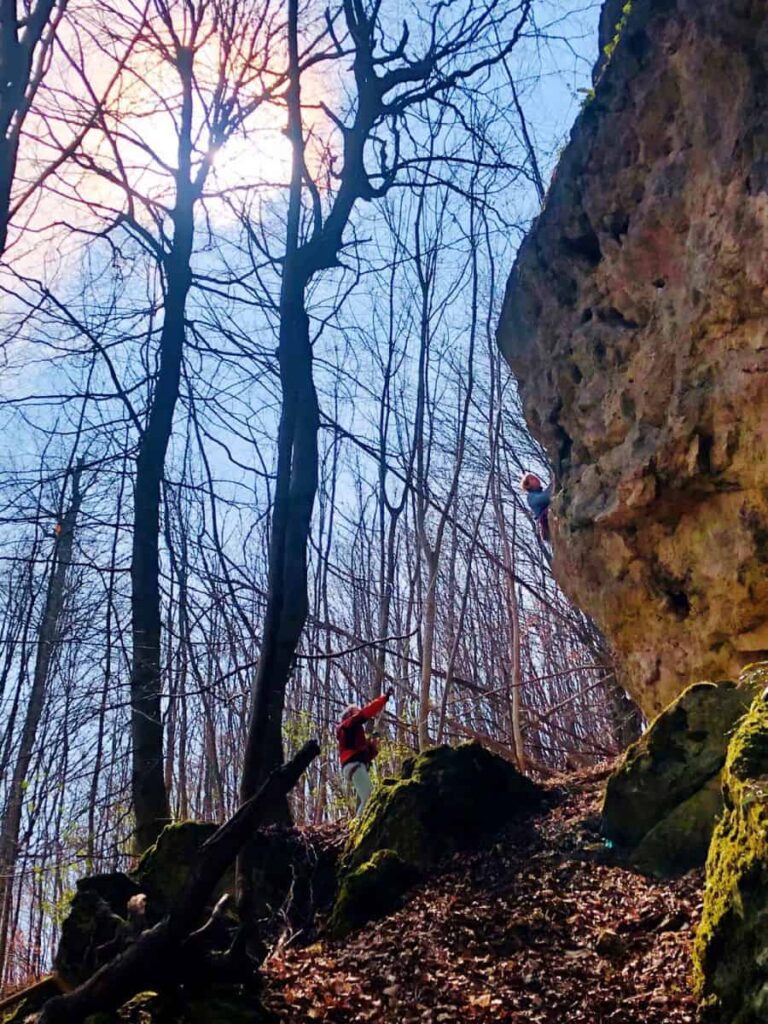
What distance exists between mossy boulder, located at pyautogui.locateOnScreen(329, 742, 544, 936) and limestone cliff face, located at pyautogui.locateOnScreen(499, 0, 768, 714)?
6.19ft

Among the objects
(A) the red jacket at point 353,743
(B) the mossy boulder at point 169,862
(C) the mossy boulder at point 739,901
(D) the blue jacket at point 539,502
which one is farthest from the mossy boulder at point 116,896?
(D) the blue jacket at point 539,502

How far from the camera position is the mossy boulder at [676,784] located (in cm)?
461

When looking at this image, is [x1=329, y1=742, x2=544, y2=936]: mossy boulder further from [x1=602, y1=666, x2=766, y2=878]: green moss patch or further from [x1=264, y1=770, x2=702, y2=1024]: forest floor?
[x1=602, y1=666, x2=766, y2=878]: green moss patch

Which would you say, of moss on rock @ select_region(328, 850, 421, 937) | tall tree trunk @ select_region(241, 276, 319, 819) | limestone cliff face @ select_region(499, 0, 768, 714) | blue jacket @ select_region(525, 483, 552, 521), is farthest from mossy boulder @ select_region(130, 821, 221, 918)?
blue jacket @ select_region(525, 483, 552, 521)

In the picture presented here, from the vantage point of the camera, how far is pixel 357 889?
16.5 ft

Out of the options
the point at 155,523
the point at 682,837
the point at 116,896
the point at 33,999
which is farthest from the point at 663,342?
the point at 33,999

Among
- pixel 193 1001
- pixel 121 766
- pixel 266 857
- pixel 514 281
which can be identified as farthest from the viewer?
pixel 121 766

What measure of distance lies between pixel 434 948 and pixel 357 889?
981 mm

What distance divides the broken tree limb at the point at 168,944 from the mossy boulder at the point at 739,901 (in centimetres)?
187

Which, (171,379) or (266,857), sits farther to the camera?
(171,379)

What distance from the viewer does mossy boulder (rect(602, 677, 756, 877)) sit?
4605mm

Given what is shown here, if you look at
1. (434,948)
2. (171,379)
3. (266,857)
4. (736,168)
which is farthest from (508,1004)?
(171,379)

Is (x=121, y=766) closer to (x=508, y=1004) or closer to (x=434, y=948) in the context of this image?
(x=434, y=948)

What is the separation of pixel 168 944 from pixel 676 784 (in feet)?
10.3
